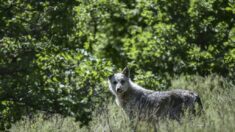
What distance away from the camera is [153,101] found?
465 inches

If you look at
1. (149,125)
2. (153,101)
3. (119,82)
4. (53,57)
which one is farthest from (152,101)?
(53,57)

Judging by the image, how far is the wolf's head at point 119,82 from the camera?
12.4m

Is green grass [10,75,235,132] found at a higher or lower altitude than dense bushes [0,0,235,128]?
lower

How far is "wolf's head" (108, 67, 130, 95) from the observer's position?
1238cm

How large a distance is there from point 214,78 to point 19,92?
29.5 ft

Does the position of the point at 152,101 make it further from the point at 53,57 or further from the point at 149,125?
the point at 53,57

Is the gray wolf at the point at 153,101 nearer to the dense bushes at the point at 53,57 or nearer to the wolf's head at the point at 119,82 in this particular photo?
the wolf's head at the point at 119,82

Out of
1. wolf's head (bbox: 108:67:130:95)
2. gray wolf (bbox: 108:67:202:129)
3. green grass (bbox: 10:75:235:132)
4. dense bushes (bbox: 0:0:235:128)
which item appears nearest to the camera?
dense bushes (bbox: 0:0:235:128)

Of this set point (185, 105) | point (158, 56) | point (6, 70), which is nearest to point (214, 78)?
point (158, 56)

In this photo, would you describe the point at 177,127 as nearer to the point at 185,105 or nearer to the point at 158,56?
the point at 185,105

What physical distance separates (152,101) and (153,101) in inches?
1.0

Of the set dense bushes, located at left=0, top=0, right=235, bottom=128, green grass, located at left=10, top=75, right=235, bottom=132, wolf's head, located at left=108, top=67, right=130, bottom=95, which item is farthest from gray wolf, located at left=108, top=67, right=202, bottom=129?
dense bushes, located at left=0, top=0, right=235, bottom=128

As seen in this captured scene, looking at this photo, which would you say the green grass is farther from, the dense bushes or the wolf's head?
the dense bushes

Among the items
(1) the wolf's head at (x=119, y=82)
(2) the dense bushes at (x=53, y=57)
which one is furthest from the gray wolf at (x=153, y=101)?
(2) the dense bushes at (x=53, y=57)
